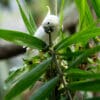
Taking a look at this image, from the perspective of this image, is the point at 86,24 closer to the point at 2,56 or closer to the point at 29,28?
the point at 29,28

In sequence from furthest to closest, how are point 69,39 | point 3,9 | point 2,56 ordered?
point 3,9
point 2,56
point 69,39

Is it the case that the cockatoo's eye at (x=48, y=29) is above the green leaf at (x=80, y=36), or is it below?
above

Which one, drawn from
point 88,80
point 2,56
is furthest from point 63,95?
point 2,56

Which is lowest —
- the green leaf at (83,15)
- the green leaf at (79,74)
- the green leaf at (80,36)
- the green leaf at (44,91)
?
the green leaf at (44,91)

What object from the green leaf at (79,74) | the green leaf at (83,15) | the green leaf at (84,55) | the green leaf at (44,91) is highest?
the green leaf at (83,15)
